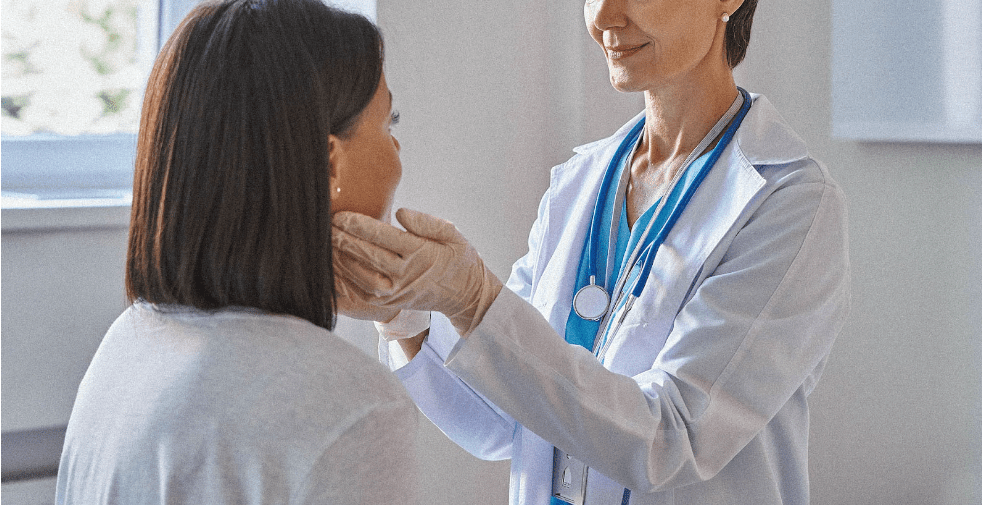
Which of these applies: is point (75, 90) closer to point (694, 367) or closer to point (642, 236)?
point (642, 236)

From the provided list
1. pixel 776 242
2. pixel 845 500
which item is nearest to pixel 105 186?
pixel 776 242

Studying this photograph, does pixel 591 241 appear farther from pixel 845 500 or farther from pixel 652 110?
pixel 845 500

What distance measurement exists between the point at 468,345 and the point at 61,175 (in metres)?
1.25

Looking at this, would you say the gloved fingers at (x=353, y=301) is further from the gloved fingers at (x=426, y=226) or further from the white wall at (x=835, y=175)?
the white wall at (x=835, y=175)

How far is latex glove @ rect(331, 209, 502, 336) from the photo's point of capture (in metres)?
0.89

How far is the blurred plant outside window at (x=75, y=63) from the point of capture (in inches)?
69.4

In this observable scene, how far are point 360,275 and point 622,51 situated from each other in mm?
547

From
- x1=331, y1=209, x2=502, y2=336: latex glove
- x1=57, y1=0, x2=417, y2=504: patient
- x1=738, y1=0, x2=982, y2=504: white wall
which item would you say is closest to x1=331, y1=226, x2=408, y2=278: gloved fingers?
x1=331, y1=209, x2=502, y2=336: latex glove

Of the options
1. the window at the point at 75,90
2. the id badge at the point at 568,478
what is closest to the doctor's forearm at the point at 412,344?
the id badge at the point at 568,478

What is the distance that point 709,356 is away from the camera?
39.3 inches

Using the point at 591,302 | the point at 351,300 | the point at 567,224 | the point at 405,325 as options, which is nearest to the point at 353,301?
the point at 351,300

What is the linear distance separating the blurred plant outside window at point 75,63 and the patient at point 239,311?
1214 millimetres

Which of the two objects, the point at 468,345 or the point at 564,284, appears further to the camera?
the point at 564,284

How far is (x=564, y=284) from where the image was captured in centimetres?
128
